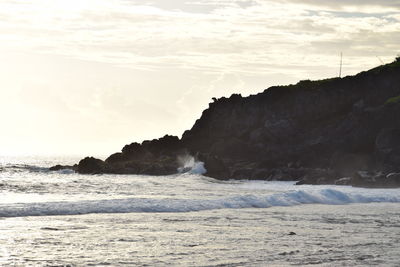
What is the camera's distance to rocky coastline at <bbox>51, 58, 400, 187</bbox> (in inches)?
3162

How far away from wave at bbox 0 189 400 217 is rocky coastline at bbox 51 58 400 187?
2399 centimetres

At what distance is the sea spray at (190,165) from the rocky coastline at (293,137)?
699 mm

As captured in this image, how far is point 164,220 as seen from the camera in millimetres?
29656

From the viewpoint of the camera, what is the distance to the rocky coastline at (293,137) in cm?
8031

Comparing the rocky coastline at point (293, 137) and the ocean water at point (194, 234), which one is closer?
the ocean water at point (194, 234)

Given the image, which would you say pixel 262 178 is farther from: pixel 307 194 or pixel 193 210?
pixel 193 210

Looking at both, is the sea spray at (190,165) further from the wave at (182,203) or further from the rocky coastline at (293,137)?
the wave at (182,203)

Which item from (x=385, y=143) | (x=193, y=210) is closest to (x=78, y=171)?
(x=385, y=143)

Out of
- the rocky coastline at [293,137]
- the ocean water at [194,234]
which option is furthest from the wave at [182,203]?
the rocky coastline at [293,137]

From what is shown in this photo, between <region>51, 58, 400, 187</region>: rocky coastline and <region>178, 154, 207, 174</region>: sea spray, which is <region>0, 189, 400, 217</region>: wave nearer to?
<region>51, 58, 400, 187</region>: rocky coastline

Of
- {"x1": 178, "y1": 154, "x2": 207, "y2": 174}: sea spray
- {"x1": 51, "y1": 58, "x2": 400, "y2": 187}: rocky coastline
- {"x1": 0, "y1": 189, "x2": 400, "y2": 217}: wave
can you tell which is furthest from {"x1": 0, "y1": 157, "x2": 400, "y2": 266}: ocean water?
{"x1": 178, "y1": 154, "x2": 207, "y2": 174}: sea spray

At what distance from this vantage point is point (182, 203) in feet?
122

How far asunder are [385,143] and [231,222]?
5355 cm

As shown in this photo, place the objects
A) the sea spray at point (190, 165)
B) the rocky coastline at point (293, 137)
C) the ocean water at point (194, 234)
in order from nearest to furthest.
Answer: the ocean water at point (194, 234)
the rocky coastline at point (293, 137)
the sea spray at point (190, 165)
